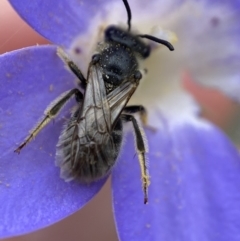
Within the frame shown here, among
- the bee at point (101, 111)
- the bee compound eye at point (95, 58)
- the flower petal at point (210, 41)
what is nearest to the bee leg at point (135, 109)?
the bee at point (101, 111)

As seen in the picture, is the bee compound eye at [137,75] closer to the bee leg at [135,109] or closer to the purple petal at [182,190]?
the bee leg at [135,109]

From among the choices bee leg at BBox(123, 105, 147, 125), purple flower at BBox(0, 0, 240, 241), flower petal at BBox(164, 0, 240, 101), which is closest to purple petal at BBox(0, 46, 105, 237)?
purple flower at BBox(0, 0, 240, 241)

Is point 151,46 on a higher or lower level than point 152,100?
higher

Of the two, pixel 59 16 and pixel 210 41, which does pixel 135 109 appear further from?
pixel 210 41

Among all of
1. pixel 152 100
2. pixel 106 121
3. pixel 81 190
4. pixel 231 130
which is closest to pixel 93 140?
pixel 106 121

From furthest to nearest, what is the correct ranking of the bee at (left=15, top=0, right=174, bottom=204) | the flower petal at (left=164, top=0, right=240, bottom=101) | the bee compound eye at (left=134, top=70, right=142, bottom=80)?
the flower petal at (left=164, top=0, right=240, bottom=101), the bee compound eye at (left=134, top=70, right=142, bottom=80), the bee at (left=15, top=0, right=174, bottom=204)

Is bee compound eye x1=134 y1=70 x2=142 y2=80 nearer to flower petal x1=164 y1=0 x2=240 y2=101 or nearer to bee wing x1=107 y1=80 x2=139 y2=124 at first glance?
bee wing x1=107 y1=80 x2=139 y2=124

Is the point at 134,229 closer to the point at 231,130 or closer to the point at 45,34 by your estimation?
the point at 45,34
